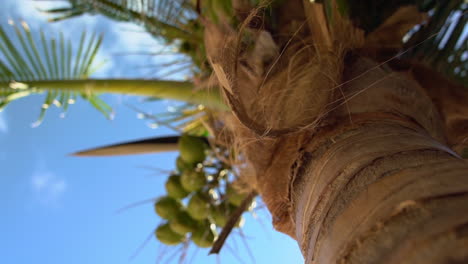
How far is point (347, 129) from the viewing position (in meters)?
0.63

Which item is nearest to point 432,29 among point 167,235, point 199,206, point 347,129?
point 347,129

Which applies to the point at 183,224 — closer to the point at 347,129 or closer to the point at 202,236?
the point at 202,236

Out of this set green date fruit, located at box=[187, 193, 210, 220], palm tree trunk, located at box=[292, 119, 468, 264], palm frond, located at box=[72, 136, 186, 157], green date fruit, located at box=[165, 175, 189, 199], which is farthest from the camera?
palm frond, located at box=[72, 136, 186, 157]

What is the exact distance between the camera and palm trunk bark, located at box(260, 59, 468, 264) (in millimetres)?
353

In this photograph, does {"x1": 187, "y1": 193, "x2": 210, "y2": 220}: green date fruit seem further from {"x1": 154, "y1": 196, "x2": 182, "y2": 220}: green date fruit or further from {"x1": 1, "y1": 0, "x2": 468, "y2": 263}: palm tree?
{"x1": 1, "y1": 0, "x2": 468, "y2": 263}: palm tree

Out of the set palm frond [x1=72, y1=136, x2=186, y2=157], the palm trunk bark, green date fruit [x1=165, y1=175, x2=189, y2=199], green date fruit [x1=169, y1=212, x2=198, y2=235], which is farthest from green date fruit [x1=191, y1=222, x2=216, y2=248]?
the palm trunk bark

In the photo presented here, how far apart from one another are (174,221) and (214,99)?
67cm

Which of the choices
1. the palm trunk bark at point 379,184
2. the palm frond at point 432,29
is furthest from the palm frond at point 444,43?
the palm trunk bark at point 379,184

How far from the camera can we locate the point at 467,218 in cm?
34

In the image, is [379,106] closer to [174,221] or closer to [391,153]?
[391,153]

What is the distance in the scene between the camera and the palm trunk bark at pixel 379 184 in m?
0.35

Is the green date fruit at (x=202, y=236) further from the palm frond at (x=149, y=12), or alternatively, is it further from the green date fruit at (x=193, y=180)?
the palm frond at (x=149, y=12)

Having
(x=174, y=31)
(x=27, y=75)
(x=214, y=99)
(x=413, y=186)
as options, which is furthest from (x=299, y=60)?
(x=27, y=75)

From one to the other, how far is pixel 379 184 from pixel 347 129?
0.20 meters
